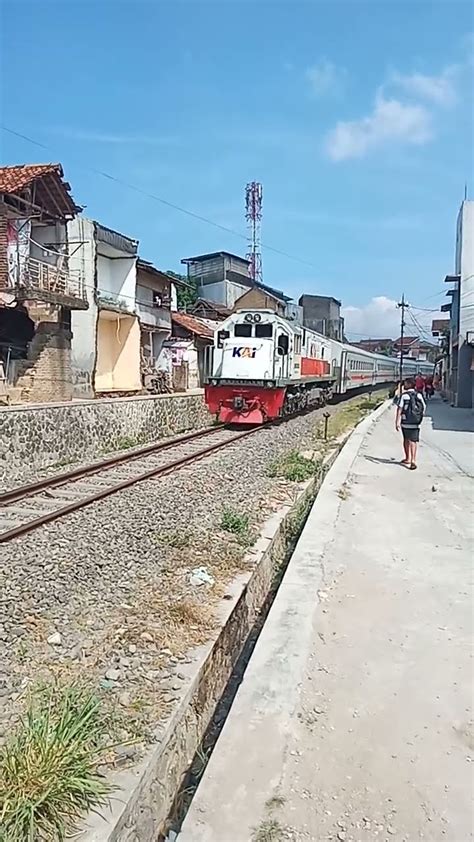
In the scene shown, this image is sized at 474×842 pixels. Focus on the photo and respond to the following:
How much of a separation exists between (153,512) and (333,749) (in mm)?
5255

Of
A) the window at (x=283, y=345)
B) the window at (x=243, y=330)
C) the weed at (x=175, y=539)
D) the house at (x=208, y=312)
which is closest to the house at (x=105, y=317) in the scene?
the window at (x=243, y=330)

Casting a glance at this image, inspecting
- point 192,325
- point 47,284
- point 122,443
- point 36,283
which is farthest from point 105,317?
point 122,443

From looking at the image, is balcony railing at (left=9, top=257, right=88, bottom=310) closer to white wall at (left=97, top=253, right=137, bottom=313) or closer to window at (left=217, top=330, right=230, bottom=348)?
white wall at (left=97, top=253, right=137, bottom=313)

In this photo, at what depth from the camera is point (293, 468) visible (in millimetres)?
10727

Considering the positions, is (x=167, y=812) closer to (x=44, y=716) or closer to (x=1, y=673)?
(x=44, y=716)

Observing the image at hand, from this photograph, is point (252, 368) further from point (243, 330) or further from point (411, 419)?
point (411, 419)

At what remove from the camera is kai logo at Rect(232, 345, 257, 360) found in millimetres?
16562

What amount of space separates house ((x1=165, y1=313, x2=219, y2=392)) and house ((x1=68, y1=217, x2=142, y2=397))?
14.1ft

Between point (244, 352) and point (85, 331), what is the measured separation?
9796mm

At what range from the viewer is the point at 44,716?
Result: 3.06 m

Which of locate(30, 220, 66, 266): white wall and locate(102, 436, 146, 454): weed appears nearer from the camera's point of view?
locate(102, 436, 146, 454): weed

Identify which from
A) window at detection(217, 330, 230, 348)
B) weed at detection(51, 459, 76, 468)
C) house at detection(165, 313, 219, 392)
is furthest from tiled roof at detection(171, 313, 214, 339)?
weed at detection(51, 459, 76, 468)

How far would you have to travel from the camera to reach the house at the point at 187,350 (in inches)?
1271

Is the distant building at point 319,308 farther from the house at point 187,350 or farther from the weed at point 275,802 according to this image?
the weed at point 275,802
